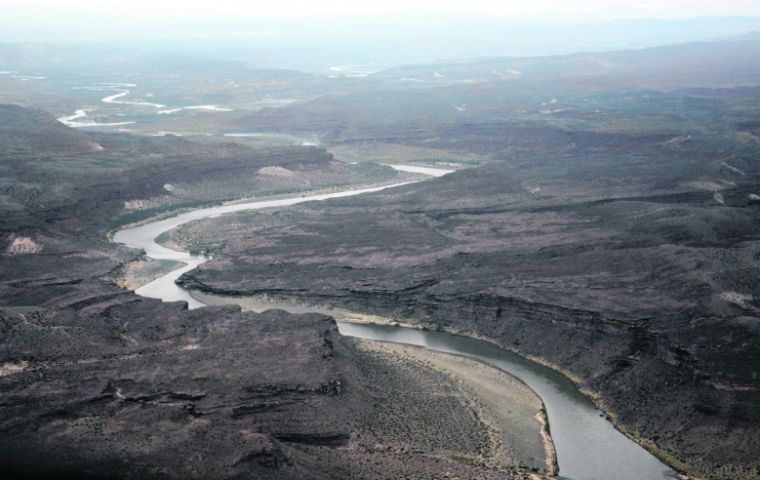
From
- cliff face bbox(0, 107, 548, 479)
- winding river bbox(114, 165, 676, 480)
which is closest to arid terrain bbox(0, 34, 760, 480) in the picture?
cliff face bbox(0, 107, 548, 479)

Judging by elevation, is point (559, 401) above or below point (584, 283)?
below

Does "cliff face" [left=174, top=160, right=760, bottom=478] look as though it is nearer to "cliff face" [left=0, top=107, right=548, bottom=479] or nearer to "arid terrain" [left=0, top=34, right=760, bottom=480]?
"arid terrain" [left=0, top=34, right=760, bottom=480]

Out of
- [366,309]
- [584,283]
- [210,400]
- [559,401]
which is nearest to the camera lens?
[210,400]

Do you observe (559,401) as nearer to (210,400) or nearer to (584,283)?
(584,283)

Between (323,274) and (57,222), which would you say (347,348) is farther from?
(57,222)

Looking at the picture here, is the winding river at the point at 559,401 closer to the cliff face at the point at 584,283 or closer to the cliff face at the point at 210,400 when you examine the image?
the cliff face at the point at 584,283

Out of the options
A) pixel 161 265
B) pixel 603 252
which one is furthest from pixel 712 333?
pixel 161 265

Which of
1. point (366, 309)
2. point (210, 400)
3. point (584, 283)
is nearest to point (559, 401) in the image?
point (584, 283)

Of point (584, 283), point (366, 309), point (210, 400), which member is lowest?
point (366, 309)
